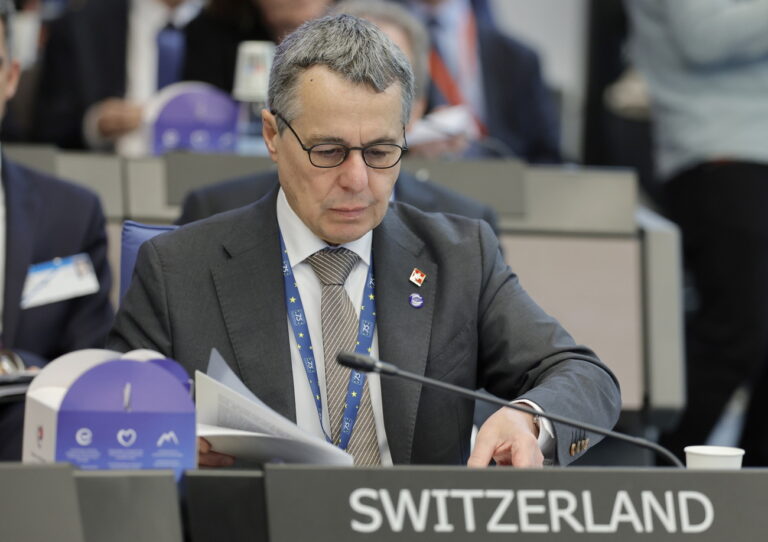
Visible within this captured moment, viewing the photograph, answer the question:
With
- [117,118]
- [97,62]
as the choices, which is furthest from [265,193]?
[97,62]

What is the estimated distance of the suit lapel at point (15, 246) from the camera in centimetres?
331

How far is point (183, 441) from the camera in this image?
1.66 metres

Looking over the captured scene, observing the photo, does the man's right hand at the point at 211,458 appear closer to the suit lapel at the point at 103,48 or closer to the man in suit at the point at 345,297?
the man in suit at the point at 345,297

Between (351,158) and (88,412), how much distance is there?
83cm

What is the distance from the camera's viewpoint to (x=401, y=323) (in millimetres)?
2410

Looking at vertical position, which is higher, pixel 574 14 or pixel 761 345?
pixel 574 14

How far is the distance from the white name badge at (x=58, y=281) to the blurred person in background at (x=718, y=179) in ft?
6.69

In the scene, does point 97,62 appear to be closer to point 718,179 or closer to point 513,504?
point 718,179

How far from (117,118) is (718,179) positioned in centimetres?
214

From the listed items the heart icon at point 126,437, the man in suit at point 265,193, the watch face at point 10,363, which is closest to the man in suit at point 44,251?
the man in suit at point 265,193

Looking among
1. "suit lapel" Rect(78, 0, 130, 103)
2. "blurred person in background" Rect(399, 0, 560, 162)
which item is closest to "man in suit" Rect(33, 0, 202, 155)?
"suit lapel" Rect(78, 0, 130, 103)

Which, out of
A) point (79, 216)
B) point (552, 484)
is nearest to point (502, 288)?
point (552, 484)

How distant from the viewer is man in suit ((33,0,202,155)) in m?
4.92

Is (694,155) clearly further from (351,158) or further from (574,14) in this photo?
(574,14)
